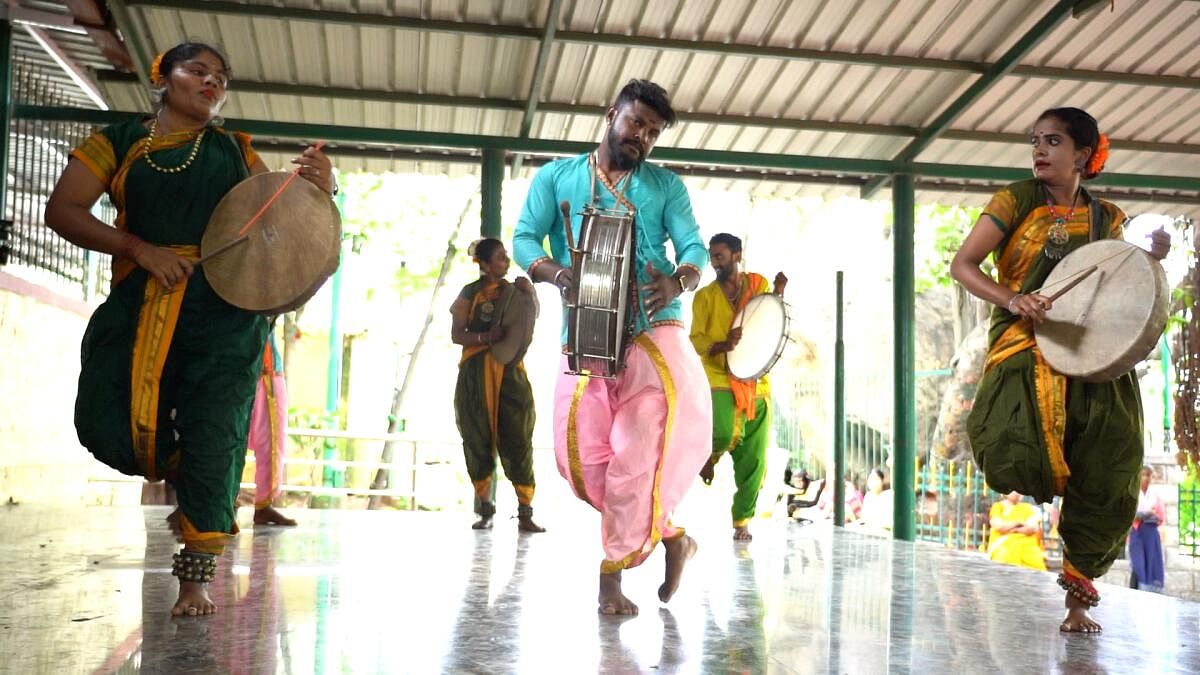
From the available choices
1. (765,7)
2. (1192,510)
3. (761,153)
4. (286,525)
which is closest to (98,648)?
(286,525)

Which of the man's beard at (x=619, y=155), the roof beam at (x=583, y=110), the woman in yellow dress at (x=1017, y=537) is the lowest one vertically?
the woman in yellow dress at (x=1017, y=537)

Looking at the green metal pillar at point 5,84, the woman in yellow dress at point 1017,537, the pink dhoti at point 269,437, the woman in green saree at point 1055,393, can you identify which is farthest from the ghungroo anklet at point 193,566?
the woman in yellow dress at point 1017,537

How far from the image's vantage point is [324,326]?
22.6 meters

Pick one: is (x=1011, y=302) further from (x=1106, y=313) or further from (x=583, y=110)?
(x=583, y=110)

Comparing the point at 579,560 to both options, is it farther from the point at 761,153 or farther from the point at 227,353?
the point at 761,153

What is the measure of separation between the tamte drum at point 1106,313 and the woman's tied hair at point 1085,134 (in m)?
0.40

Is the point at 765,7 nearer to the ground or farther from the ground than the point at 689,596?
farther from the ground

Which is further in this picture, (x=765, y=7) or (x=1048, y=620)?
(x=765, y=7)

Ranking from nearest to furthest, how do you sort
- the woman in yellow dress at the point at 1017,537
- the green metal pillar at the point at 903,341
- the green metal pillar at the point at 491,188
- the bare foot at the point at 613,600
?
1. the bare foot at the point at 613,600
2. the green metal pillar at the point at 491,188
3. the green metal pillar at the point at 903,341
4. the woman in yellow dress at the point at 1017,537

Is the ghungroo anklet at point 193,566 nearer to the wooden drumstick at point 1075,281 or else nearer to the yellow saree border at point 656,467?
the yellow saree border at point 656,467

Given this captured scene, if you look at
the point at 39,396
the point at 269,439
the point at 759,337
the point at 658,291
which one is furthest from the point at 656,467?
the point at 39,396

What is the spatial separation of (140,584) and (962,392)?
1656cm

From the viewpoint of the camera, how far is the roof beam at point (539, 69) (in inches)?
313

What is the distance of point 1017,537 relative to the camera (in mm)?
10969
